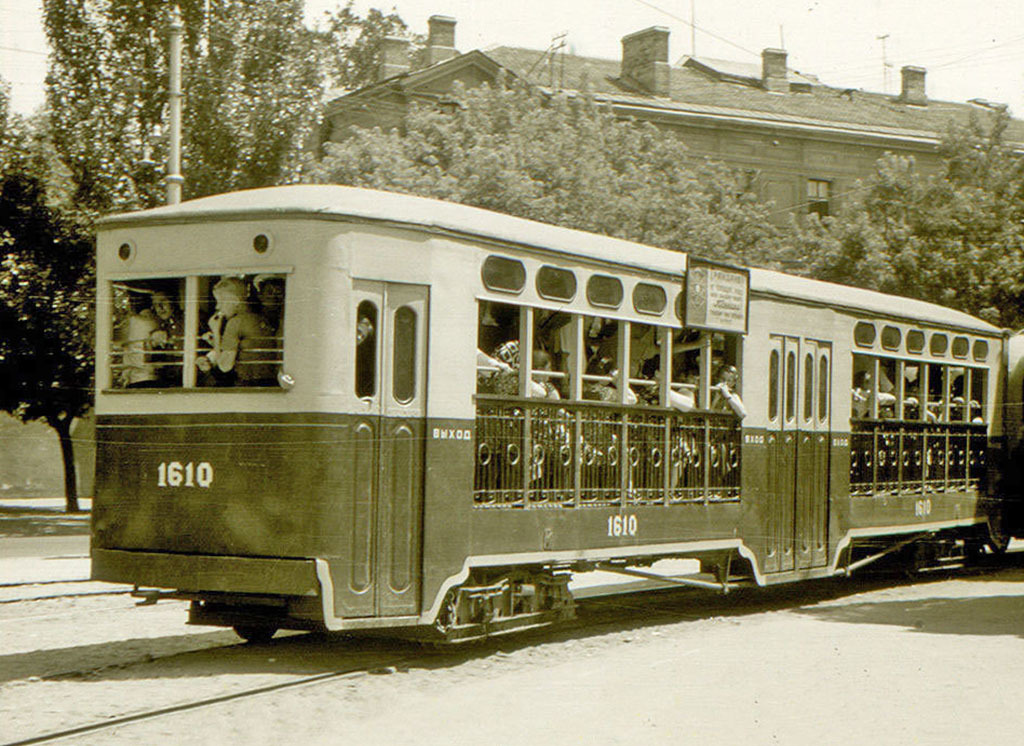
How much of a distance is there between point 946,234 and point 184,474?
84.0ft

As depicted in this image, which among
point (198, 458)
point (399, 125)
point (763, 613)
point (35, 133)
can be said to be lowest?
point (763, 613)

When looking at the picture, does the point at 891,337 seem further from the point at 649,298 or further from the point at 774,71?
the point at 774,71

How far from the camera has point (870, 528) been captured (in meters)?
15.0

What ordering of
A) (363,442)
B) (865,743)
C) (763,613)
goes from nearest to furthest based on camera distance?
(865,743)
(363,442)
(763,613)

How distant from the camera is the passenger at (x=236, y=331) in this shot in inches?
370

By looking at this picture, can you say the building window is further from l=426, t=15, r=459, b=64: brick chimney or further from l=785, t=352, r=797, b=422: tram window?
l=785, t=352, r=797, b=422: tram window

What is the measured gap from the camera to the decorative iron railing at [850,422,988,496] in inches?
590

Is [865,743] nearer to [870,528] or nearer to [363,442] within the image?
[363,442]

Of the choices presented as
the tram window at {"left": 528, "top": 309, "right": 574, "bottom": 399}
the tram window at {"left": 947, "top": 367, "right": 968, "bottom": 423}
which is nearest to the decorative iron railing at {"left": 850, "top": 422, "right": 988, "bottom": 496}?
the tram window at {"left": 947, "top": 367, "right": 968, "bottom": 423}

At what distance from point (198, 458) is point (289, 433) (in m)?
0.67

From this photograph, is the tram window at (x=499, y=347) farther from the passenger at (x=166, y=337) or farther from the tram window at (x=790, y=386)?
the tram window at (x=790, y=386)

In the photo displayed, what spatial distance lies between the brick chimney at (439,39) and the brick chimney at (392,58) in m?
0.83

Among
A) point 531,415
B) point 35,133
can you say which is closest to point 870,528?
point 531,415

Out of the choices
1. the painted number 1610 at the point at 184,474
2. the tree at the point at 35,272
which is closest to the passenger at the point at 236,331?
the painted number 1610 at the point at 184,474
